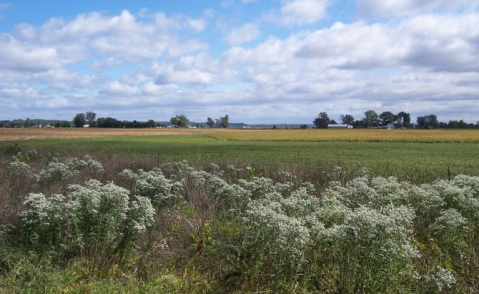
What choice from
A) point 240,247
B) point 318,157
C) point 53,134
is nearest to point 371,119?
point 53,134

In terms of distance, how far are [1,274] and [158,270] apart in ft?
7.29

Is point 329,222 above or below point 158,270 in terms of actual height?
above

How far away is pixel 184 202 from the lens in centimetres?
1022

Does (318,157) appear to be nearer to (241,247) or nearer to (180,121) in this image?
(241,247)

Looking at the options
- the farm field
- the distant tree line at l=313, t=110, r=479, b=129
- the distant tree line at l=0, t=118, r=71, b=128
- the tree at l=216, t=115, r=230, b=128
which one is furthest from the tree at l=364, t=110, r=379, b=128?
the farm field

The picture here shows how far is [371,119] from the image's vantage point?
157750 mm

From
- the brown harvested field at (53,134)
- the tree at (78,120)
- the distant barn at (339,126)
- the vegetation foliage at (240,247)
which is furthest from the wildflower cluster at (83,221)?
the tree at (78,120)

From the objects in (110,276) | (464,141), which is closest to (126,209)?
(110,276)

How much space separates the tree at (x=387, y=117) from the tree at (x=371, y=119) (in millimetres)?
2777

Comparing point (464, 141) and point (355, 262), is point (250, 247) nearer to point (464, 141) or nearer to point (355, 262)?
point (355, 262)

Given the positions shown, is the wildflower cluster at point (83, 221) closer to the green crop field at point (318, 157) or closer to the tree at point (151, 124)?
the green crop field at point (318, 157)

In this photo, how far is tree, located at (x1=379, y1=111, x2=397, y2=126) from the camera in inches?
6334

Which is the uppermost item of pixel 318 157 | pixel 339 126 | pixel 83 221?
pixel 83 221

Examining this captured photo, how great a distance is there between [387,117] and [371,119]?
26.3 feet
